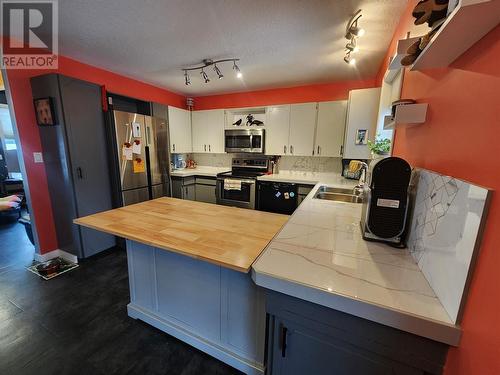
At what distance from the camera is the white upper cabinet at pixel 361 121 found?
8.34 feet

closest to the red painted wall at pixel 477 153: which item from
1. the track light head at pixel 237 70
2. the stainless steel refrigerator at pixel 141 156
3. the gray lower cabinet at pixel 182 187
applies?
the track light head at pixel 237 70

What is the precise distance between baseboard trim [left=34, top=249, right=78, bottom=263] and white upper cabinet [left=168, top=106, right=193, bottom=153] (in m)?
2.15

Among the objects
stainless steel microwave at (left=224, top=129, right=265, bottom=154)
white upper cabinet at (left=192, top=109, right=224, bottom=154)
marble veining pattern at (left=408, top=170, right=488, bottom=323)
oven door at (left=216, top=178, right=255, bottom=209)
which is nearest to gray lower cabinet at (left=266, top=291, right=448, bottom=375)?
marble veining pattern at (left=408, top=170, right=488, bottom=323)

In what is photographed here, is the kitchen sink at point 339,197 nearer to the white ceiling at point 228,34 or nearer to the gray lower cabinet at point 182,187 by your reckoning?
the white ceiling at point 228,34

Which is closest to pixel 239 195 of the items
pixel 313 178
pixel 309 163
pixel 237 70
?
pixel 313 178

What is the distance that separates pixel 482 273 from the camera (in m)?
0.52

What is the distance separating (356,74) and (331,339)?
11.2 feet

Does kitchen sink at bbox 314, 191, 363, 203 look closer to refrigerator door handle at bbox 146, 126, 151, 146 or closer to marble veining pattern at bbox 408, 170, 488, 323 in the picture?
marble veining pattern at bbox 408, 170, 488, 323

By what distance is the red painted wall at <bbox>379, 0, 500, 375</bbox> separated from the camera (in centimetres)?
49

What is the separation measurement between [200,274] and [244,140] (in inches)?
110

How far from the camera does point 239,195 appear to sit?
3559 millimetres

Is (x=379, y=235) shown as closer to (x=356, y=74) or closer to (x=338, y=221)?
(x=338, y=221)

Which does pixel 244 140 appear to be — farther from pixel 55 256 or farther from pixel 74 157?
pixel 55 256

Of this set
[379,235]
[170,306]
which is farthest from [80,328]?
[379,235]
